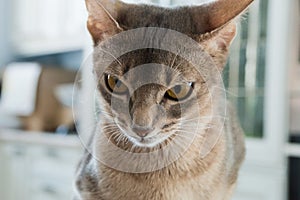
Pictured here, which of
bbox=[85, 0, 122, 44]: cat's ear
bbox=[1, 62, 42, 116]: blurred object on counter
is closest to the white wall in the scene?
bbox=[1, 62, 42, 116]: blurred object on counter

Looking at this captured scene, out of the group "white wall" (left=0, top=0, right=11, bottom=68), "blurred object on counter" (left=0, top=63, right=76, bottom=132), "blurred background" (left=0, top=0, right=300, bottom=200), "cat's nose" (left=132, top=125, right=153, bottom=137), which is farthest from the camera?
"white wall" (left=0, top=0, right=11, bottom=68)

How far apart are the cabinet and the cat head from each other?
1.22 m

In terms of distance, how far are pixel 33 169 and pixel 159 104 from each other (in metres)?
1.71

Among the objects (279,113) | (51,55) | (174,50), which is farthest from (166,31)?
(51,55)

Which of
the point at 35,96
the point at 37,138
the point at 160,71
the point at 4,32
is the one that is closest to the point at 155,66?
the point at 160,71

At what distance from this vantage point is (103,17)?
1.20 ft

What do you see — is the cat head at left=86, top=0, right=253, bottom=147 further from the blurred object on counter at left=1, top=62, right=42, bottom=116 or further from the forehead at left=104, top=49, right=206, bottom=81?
the blurred object on counter at left=1, top=62, right=42, bottom=116

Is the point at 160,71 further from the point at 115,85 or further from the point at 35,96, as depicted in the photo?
the point at 35,96

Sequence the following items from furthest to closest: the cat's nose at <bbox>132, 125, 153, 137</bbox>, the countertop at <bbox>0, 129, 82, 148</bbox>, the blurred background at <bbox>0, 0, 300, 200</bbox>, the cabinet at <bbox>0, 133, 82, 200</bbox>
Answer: the cabinet at <bbox>0, 133, 82, 200</bbox> < the countertop at <bbox>0, 129, 82, 148</bbox> < the blurred background at <bbox>0, 0, 300, 200</bbox> < the cat's nose at <bbox>132, 125, 153, 137</bbox>

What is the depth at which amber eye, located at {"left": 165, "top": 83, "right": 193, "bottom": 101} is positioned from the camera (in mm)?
349

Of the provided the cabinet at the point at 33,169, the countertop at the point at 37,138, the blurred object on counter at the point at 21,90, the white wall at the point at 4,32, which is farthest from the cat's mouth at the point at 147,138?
the white wall at the point at 4,32

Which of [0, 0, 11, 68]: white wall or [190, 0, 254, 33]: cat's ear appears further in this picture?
[0, 0, 11, 68]: white wall

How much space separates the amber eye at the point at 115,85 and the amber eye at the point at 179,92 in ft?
0.12

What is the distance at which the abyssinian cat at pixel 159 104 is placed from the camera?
35 centimetres
